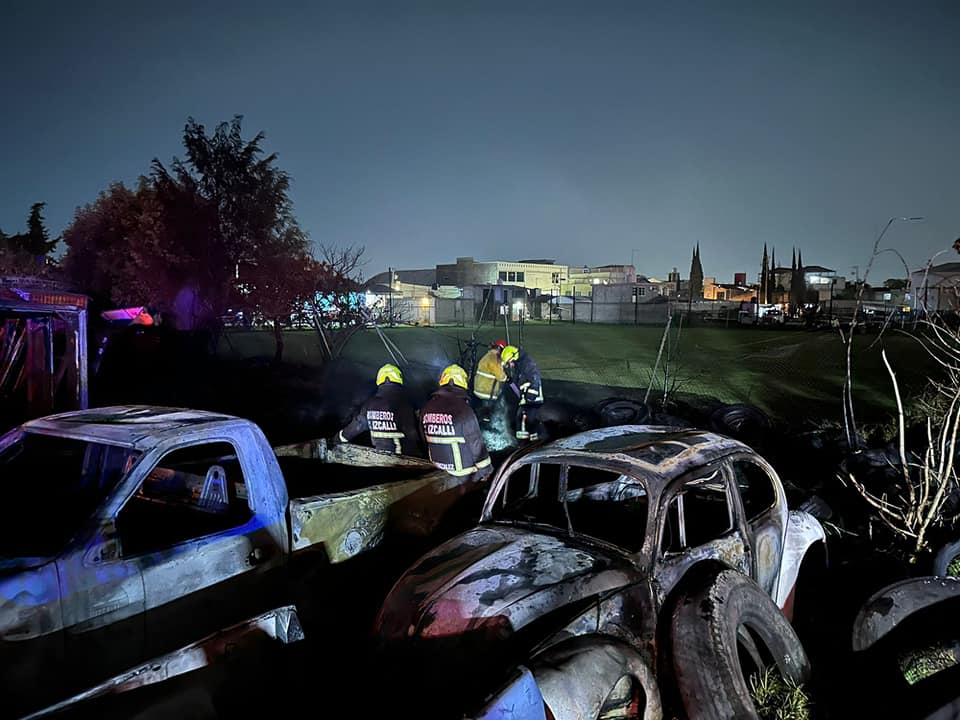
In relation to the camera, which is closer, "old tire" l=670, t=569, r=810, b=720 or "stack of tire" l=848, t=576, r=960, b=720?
"old tire" l=670, t=569, r=810, b=720

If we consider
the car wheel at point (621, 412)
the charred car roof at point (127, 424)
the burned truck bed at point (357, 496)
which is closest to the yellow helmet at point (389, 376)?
the burned truck bed at point (357, 496)

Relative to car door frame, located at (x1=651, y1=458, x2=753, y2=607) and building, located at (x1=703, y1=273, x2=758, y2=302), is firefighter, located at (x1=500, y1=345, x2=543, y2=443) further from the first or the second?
building, located at (x1=703, y1=273, x2=758, y2=302)

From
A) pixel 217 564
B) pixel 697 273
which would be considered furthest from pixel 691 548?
pixel 697 273

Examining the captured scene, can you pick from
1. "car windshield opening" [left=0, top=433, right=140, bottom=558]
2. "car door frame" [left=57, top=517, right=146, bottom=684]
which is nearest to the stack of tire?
"car door frame" [left=57, top=517, right=146, bottom=684]

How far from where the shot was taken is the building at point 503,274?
67.3m

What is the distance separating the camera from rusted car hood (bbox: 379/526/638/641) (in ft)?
9.82

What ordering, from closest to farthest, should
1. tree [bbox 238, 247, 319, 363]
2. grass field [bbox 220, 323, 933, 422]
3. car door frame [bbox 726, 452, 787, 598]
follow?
1. car door frame [bbox 726, 452, 787, 598]
2. grass field [bbox 220, 323, 933, 422]
3. tree [bbox 238, 247, 319, 363]

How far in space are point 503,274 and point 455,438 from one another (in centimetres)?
6334

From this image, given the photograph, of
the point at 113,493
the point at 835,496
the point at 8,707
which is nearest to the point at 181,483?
the point at 113,493

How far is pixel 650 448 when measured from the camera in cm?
387

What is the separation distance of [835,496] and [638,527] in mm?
3649

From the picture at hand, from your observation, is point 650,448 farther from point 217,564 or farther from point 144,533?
point 144,533

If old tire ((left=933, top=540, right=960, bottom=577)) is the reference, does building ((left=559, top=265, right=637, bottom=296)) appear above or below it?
above

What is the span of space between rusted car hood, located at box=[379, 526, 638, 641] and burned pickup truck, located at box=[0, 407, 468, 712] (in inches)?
37.1
